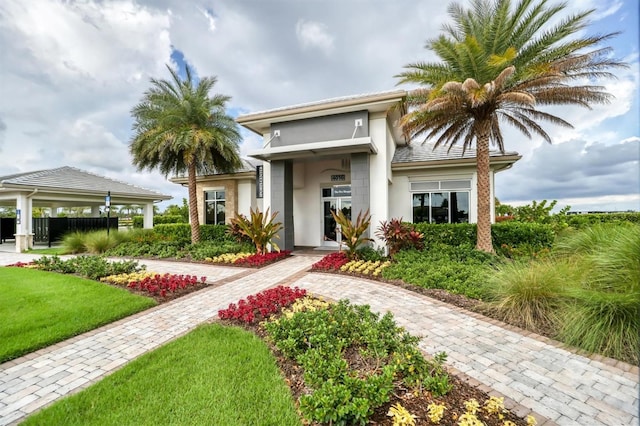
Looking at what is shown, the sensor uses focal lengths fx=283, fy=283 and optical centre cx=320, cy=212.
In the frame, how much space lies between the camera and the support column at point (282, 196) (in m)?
12.3

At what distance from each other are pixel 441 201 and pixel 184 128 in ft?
41.2

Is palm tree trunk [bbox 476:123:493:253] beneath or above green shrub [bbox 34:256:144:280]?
above

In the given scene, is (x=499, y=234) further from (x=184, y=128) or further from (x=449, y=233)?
(x=184, y=128)

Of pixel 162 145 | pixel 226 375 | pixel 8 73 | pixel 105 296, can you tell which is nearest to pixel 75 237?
pixel 162 145

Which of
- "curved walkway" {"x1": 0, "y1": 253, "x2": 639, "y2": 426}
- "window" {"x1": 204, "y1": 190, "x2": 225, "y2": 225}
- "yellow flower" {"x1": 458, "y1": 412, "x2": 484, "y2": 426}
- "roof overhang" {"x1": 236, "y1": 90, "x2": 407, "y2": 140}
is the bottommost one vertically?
"curved walkway" {"x1": 0, "y1": 253, "x2": 639, "y2": 426}

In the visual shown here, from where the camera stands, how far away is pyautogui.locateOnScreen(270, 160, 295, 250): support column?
12344 millimetres

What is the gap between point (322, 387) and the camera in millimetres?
2637

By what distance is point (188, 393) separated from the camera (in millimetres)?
2885

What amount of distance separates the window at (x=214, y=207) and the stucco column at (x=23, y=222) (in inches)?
356

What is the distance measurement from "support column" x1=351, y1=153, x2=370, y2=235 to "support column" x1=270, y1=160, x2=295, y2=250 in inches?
120

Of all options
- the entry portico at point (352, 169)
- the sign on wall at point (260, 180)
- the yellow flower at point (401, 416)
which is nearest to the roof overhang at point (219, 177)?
the sign on wall at point (260, 180)

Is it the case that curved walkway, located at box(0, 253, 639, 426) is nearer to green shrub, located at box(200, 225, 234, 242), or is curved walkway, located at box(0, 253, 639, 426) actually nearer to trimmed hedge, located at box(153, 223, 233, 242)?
green shrub, located at box(200, 225, 234, 242)

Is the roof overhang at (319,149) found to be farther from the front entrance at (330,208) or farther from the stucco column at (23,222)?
the stucco column at (23,222)

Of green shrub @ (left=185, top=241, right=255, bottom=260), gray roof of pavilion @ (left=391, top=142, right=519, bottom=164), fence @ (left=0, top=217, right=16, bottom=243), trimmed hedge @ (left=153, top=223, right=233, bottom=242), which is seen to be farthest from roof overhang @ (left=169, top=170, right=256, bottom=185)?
fence @ (left=0, top=217, right=16, bottom=243)
